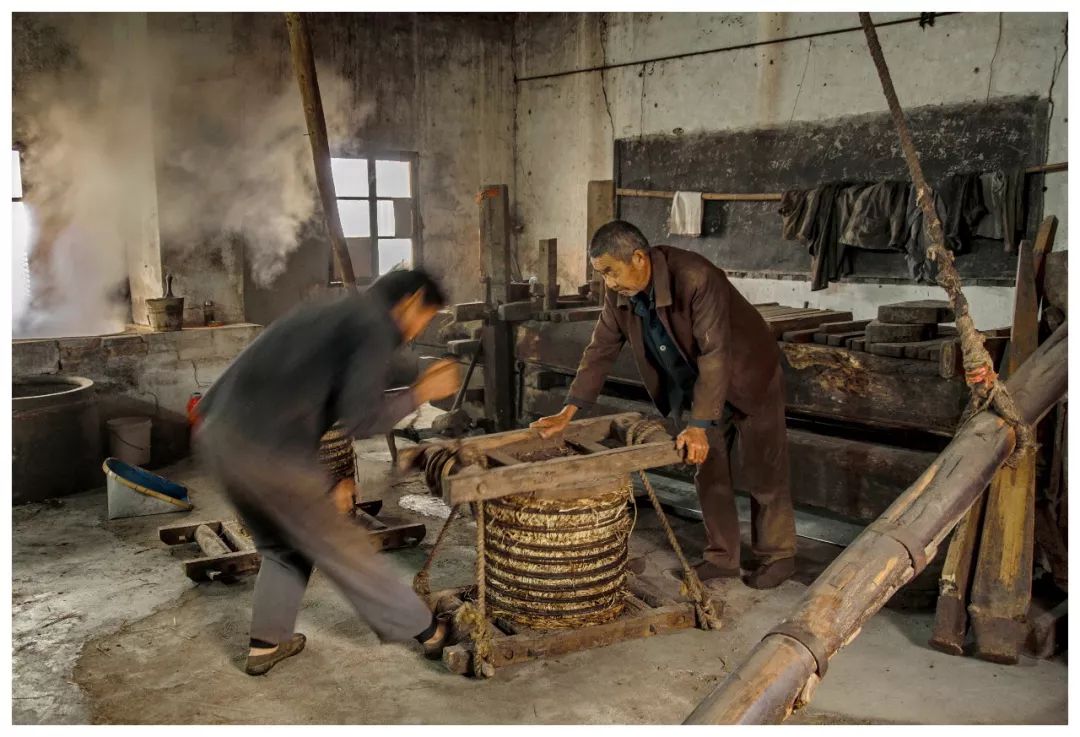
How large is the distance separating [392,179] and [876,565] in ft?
28.5

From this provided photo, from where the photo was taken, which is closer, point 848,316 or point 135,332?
point 848,316

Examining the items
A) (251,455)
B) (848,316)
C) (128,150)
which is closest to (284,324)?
(251,455)

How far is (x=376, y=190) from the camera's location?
415 inches

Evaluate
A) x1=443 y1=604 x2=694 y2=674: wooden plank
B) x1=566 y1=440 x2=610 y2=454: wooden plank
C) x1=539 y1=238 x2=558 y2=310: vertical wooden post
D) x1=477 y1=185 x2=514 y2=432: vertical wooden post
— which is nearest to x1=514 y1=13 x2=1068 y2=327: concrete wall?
x1=539 y1=238 x2=558 y2=310: vertical wooden post

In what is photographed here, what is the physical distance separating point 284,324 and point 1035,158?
6.32 m

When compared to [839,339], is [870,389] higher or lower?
lower

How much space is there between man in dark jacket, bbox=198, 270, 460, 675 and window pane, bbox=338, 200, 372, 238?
22.6 ft

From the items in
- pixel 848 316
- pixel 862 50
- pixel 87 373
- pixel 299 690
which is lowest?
pixel 299 690

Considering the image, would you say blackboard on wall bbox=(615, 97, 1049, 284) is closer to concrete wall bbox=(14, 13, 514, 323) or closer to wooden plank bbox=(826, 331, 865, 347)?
concrete wall bbox=(14, 13, 514, 323)

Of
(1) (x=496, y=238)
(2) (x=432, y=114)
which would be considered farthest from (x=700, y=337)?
(2) (x=432, y=114)

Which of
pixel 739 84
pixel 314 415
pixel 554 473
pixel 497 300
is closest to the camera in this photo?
pixel 314 415

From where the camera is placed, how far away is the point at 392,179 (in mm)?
10680

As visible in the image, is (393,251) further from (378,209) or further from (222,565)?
(222,565)
